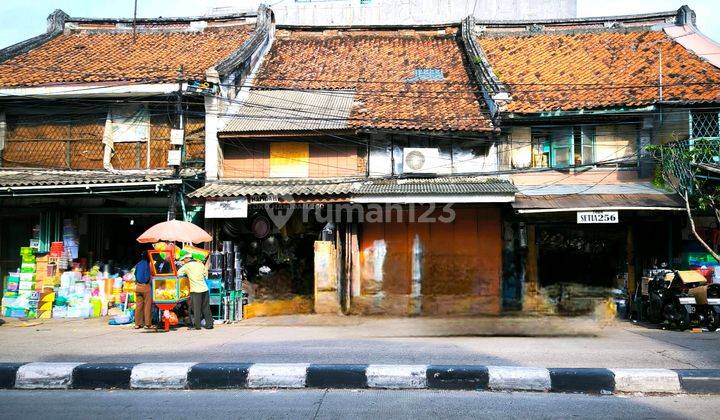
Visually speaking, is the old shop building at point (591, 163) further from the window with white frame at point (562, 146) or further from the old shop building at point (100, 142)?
the old shop building at point (100, 142)

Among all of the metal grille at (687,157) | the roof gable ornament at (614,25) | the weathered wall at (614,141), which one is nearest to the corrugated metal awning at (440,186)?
the weathered wall at (614,141)

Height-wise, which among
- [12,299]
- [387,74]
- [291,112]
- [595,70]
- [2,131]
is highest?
[387,74]

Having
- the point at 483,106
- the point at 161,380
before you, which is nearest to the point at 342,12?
the point at 483,106

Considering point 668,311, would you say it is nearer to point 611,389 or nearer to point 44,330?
point 611,389

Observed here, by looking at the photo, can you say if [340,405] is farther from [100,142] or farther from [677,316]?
[100,142]

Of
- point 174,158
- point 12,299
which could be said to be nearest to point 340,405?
point 174,158

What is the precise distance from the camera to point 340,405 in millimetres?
6512

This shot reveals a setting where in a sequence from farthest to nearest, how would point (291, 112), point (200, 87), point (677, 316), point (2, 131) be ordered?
point (2, 131) < point (291, 112) < point (200, 87) < point (677, 316)

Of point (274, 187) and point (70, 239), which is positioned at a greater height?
point (274, 187)

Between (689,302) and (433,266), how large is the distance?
5.84m

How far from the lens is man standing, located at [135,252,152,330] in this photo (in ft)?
42.7

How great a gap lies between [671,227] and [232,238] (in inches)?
435

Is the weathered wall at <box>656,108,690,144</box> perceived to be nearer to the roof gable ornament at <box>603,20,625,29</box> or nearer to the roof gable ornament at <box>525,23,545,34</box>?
the roof gable ornament at <box>603,20,625,29</box>

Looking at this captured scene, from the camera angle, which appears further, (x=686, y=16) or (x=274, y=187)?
(x=686, y=16)
